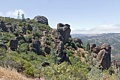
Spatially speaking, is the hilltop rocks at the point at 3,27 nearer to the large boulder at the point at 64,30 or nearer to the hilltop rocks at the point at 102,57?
the large boulder at the point at 64,30

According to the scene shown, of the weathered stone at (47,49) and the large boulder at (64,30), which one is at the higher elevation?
the large boulder at (64,30)

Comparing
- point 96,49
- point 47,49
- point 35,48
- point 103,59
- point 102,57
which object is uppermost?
point 35,48

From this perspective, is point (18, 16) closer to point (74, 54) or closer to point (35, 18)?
point (35, 18)

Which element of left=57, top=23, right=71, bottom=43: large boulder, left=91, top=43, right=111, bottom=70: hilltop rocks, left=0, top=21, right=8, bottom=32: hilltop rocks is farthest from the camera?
left=57, top=23, right=71, bottom=43: large boulder

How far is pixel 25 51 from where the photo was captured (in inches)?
2122

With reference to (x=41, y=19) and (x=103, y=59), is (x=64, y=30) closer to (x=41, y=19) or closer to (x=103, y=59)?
(x=103, y=59)

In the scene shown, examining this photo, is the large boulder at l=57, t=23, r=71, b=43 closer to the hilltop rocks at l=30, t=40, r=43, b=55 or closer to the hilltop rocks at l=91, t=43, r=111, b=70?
the hilltop rocks at l=91, t=43, r=111, b=70

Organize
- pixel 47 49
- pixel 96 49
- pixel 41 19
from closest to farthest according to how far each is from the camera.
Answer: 1. pixel 47 49
2. pixel 96 49
3. pixel 41 19

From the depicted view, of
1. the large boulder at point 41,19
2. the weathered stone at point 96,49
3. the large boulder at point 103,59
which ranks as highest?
the large boulder at point 41,19

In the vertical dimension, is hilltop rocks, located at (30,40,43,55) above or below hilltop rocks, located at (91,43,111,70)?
above

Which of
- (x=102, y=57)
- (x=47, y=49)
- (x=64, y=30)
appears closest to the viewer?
(x=102, y=57)

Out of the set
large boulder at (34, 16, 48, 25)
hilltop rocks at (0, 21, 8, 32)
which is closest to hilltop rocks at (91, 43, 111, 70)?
hilltop rocks at (0, 21, 8, 32)

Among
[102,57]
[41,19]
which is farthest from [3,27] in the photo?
[41,19]

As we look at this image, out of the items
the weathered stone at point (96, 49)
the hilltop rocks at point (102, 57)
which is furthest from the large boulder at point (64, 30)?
the hilltop rocks at point (102, 57)
